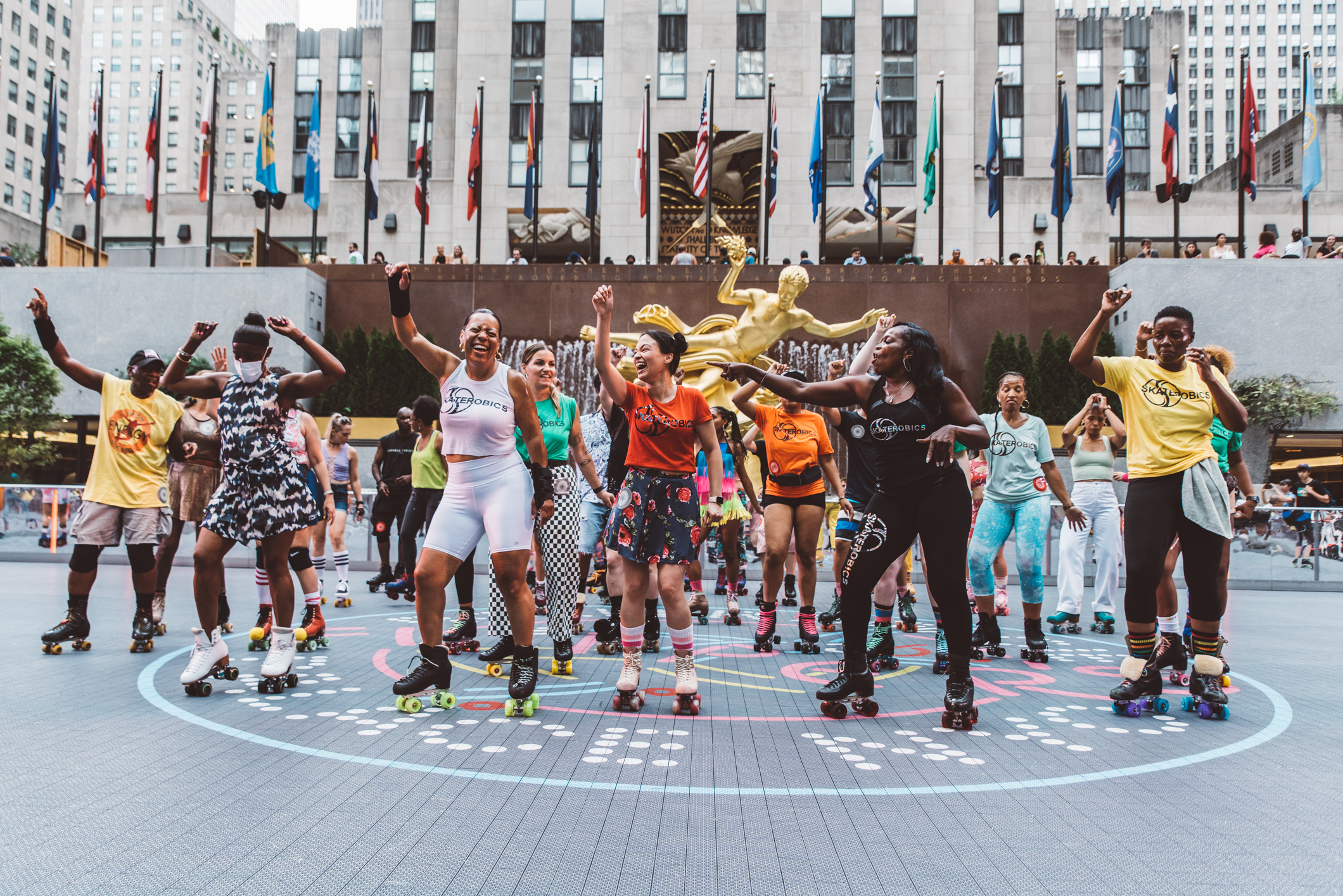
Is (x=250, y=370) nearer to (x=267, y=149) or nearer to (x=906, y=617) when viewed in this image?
(x=906, y=617)

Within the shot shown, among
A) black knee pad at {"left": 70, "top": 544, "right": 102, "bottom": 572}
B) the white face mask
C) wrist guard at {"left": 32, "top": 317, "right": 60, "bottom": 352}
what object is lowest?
black knee pad at {"left": 70, "top": 544, "right": 102, "bottom": 572}

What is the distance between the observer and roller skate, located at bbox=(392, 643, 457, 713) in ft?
13.9

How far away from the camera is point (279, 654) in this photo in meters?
4.77

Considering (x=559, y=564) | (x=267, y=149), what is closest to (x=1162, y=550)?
(x=559, y=564)

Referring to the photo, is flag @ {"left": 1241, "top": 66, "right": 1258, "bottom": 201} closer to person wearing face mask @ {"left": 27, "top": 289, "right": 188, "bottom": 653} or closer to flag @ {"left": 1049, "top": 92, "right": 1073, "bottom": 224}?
flag @ {"left": 1049, "top": 92, "right": 1073, "bottom": 224}

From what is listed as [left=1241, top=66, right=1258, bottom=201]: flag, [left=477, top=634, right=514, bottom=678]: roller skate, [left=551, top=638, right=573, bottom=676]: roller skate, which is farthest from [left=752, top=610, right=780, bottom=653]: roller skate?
[left=1241, top=66, right=1258, bottom=201]: flag

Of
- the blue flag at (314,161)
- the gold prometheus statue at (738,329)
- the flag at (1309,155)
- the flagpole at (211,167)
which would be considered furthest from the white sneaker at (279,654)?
the flag at (1309,155)

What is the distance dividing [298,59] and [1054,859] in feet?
179

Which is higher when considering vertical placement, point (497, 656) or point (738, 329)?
point (738, 329)

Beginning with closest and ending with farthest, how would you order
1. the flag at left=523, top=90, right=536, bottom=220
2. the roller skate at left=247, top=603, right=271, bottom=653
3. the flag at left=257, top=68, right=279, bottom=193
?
1. the roller skate at left=247, top=603, right=271, bottom=653
2. the flag at left=257, top=68, right=279, bottom=193
3. the flag at left=523, top=90, right=536, bottom=220

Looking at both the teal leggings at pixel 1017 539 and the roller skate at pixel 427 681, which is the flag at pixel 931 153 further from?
the roller skate at pixel 427 681

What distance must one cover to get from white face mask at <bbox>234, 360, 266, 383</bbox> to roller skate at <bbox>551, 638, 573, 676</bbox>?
2.23 metres

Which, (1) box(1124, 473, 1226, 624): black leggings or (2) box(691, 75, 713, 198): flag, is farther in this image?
(2) box(691, 75, 713, 198): flag

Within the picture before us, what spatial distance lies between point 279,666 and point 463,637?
1600 millimetres
